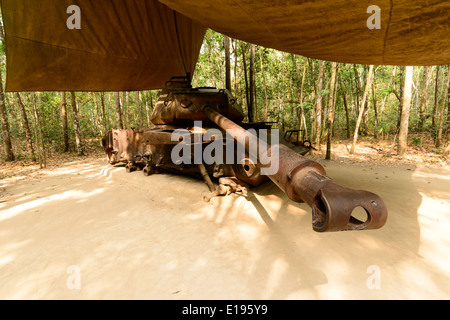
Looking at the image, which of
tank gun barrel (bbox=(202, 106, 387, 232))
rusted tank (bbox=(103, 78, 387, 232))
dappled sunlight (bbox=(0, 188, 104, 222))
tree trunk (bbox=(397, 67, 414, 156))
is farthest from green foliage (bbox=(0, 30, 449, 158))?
tank gun barrel (bbox=(202, 106, 387, 232))

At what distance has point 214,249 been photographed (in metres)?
2.46

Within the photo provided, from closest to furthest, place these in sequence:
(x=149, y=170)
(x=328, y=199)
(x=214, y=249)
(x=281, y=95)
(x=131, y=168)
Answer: (x=328, y=199), (x=214, y=249), (x=149, y=170), (x=131, y=168), (x=281, y=95)

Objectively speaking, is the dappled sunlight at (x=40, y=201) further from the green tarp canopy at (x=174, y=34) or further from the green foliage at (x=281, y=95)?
the green foliage at (x=281, y=95)

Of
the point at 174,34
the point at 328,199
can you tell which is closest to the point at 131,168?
the point at 174,34

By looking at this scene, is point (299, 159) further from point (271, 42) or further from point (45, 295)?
point (45, 295)

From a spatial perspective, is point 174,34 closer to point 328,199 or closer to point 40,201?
point 40,201

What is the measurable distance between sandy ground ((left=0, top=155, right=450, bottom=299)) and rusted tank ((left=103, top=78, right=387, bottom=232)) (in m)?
0.52

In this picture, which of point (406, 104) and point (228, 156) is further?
point (406, 104)

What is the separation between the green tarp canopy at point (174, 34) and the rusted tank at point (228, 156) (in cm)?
119

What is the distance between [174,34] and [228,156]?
14.3ft

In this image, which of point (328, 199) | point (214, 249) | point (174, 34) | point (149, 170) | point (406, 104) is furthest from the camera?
point (406, 104)

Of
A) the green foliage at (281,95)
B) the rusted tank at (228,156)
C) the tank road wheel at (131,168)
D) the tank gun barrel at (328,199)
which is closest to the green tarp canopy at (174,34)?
the rusted tank at (228,156)

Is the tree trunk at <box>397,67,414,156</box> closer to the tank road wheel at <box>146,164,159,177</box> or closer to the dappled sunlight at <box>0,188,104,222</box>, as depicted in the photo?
the tank road wheel at <box>146,164,159,177</box>

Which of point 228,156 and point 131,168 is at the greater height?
point 228,156
